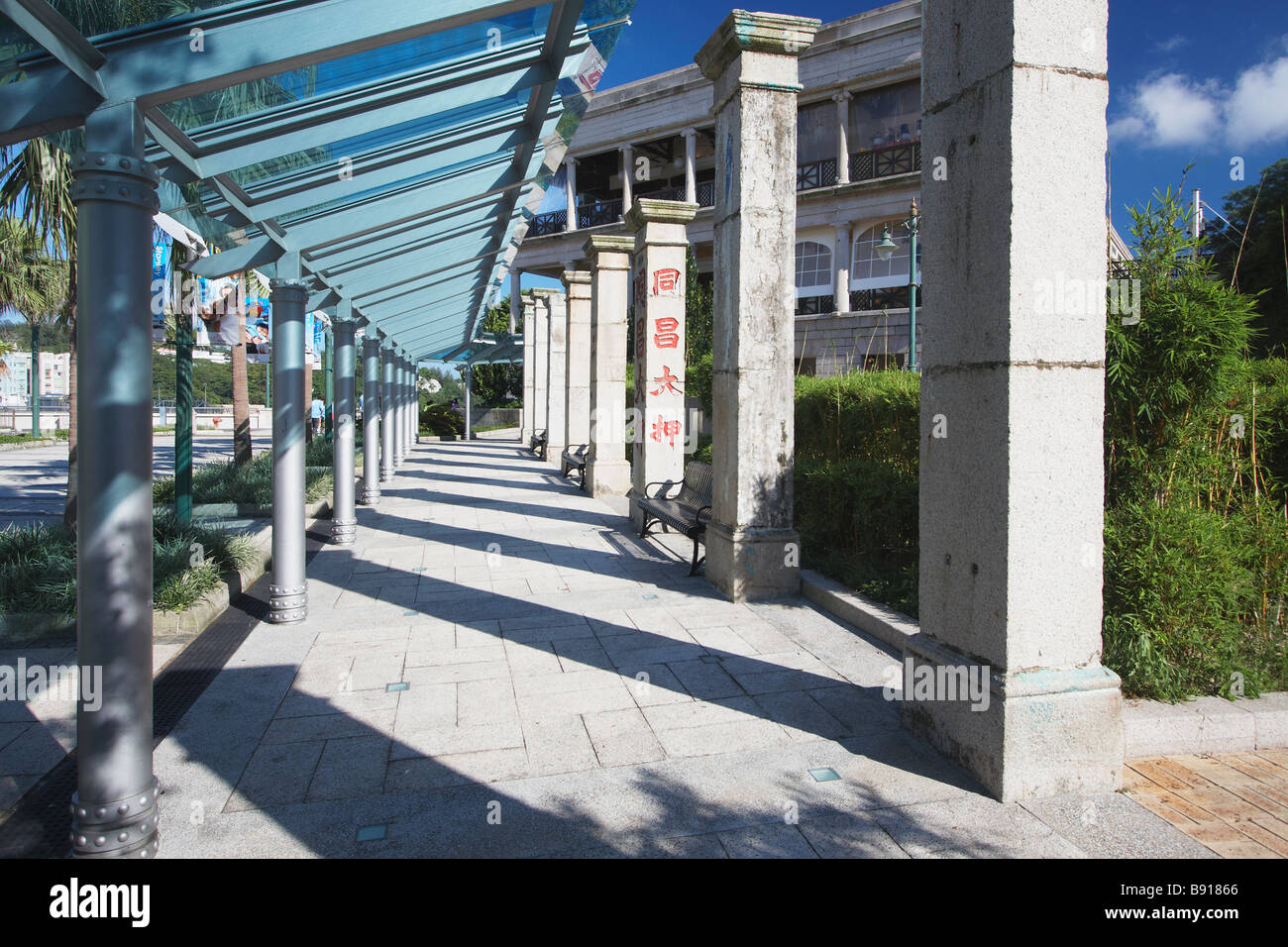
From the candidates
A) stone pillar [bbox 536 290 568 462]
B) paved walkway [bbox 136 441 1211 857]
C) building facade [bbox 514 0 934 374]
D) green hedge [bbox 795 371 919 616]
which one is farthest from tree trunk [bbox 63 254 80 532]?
building facade [bbox 514 0 934 374]

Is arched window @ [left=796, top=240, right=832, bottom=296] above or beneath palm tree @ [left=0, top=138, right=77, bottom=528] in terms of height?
above

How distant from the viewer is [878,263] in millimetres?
28844

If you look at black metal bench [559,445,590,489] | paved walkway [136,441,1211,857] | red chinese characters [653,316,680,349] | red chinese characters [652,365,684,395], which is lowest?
paved walkway [136,441,1211,857]

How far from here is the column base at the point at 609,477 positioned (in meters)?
13.0

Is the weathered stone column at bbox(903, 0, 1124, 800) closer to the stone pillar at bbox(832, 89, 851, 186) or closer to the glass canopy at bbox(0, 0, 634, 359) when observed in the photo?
the glass canopy at bbox(0, 0, 634, 359)

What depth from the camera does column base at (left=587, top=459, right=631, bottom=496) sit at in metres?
13.0

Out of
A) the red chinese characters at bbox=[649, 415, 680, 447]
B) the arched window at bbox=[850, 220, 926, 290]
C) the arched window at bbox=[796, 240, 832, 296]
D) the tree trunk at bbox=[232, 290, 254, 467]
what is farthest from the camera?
the arched window at bbox=[796, 240, 832, 296]

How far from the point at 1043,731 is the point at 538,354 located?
67.6ft

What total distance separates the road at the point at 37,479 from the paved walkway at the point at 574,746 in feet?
6.43

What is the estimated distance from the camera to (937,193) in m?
3.69

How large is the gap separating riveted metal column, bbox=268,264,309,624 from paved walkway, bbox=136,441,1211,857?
268 mm

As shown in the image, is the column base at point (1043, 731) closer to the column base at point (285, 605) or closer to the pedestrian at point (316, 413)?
the column base at point (285, 605)

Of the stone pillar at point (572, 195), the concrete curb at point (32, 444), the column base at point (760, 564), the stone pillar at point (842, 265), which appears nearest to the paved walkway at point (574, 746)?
the column base at point (760, 564)
